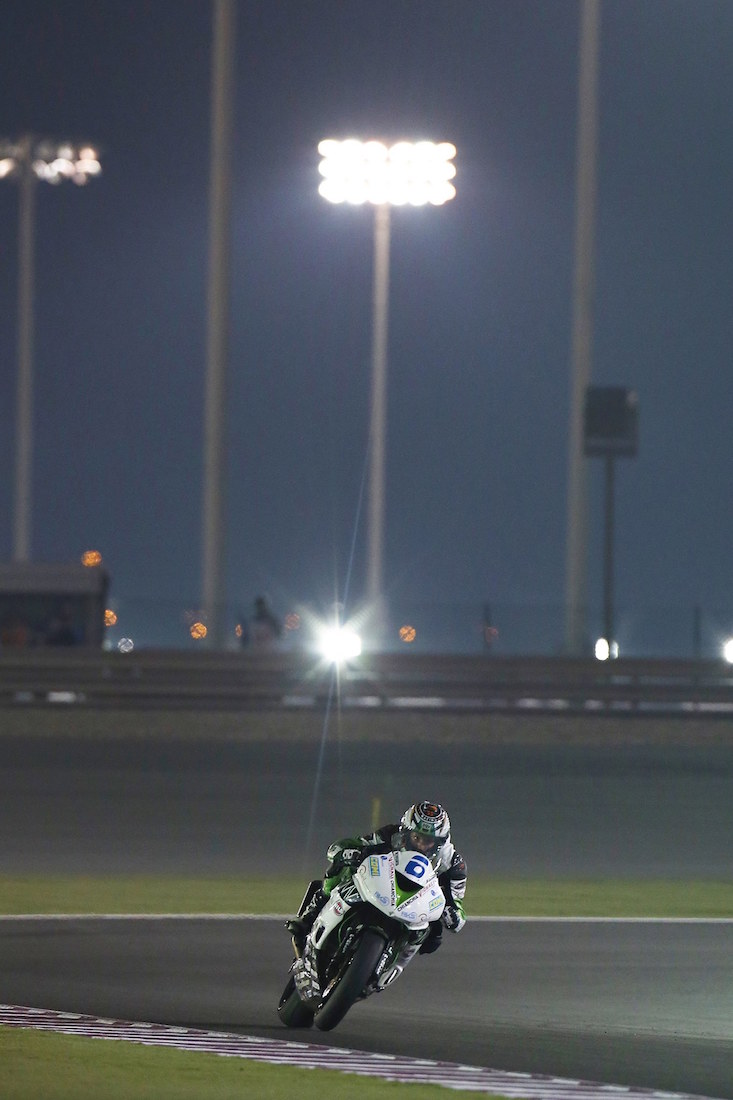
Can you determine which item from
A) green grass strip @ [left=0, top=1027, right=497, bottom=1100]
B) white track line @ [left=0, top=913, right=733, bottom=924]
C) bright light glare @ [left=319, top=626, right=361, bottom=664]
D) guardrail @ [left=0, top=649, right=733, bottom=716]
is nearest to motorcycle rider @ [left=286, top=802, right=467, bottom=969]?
green grass strip @ [left=0, top=1027, right=497, bottom=1100]

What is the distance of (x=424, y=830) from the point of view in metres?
7.68

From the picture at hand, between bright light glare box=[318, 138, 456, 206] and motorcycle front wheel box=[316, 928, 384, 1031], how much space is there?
90.5ft

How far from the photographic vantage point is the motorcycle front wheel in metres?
7.54

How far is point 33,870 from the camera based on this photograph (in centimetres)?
1306

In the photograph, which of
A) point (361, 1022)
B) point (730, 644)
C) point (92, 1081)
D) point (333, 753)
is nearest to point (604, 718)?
point (333, 753)

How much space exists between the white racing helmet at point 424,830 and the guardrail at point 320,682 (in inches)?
611

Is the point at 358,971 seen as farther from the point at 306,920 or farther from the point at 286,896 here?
the point at 286,896

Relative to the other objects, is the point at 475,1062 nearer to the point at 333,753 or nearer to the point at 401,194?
the point at 333,753

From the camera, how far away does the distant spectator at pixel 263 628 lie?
2631 cm

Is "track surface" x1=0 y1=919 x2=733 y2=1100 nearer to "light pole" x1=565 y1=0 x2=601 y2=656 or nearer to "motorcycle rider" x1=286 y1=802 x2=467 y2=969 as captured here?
"motorcycle rider" x1=286 y1=802 x2=467 y2=969

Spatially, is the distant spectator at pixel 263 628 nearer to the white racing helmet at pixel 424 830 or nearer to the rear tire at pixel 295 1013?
the rear tire at pixel 295 1013

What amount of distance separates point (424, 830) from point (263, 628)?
1873 cm

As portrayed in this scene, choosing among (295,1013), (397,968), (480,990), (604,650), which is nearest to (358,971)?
(397,968)

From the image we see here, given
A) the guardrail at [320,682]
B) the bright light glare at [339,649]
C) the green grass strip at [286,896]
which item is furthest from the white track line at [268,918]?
the bright light glare at [339,649]
